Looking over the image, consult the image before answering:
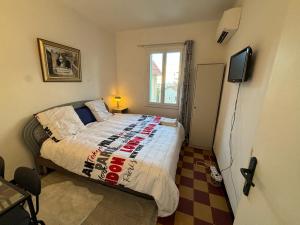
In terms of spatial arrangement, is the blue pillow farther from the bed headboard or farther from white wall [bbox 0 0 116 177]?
the bed headboard

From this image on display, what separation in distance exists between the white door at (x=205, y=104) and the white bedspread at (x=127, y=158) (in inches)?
40.1

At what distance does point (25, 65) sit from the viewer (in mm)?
1947

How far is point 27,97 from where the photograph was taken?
200 centimetres

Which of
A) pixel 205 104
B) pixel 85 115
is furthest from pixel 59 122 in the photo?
pixel 205 104

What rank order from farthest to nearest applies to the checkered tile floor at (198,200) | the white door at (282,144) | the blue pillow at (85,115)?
the blue pillow at (85,115) → the checkered tile floor at (198,200) → the white door at (282,144)

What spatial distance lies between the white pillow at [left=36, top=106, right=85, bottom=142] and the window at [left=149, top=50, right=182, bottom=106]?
204cm

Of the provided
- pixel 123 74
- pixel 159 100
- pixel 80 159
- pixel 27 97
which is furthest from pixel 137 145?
pixel 123 74

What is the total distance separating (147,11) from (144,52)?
1081 mm

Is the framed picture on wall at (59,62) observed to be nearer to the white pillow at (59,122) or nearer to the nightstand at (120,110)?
the white pillow at (59,122)

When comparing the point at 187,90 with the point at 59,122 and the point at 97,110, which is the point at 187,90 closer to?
the point at 97,110

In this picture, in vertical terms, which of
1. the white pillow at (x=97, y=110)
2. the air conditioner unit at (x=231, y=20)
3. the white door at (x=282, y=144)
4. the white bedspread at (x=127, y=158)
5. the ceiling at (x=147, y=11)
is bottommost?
the white bedspread at (x=127, y=158)

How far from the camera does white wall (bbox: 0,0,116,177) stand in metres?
1.76

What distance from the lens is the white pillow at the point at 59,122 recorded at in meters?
2.03

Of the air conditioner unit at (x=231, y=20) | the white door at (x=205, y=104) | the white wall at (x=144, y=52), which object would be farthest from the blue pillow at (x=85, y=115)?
the air conditioner unit at (x=231, y=20)
